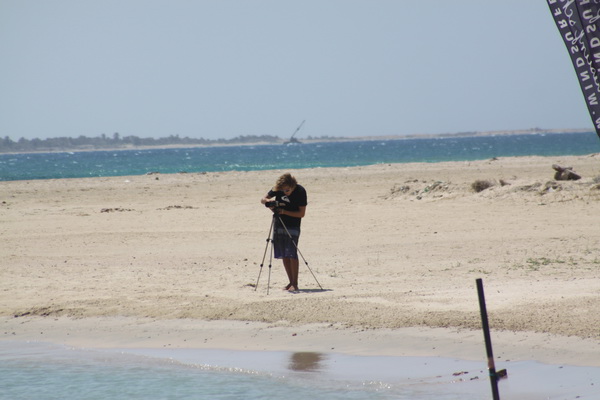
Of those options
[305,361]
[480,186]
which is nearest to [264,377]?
[305,361]

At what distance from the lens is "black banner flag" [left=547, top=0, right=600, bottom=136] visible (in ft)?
19.1

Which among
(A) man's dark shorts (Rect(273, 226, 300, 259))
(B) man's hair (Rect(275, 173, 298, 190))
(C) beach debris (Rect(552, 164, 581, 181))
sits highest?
(B) man's hair (Rect(275, 173, 298, 190))

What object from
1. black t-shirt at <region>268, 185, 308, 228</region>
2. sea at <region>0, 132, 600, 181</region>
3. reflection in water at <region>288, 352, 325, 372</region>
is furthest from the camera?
sea at <region>0, 132, 600, 181</region>

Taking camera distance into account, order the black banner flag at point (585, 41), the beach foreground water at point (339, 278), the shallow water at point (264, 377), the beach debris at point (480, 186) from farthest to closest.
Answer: the beach debris at point (480, 186) → the beach foreground water at point (339, 278) → the shallow water at point (264, 377) → the black banner flag at point (585, 41)

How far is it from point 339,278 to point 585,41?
21.2 feet

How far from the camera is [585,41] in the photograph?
587cm

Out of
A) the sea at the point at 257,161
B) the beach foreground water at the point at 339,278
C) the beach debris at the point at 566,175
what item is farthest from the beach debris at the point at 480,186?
the sea at the point at 257,161

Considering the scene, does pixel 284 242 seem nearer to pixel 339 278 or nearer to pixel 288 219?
pixel 288 219

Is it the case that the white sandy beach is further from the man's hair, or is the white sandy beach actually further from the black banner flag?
the black banner flag

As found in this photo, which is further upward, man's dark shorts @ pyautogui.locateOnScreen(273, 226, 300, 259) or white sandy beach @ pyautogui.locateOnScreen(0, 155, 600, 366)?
man's dark shorts @ pyautogui.locateOnScreen(273, 226, 300, 259)

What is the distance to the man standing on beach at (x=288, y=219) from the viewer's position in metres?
10.7

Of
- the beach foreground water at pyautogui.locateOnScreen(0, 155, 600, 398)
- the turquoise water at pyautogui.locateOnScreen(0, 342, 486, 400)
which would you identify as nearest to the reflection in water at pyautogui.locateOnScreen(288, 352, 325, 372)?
the turquoise water at pyautogui.locateOnScreen(0, 342, 486, 400)

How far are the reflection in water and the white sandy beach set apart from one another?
0.32 m

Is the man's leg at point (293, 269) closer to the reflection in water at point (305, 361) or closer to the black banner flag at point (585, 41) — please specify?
the reflection in water at point (305, 361)
